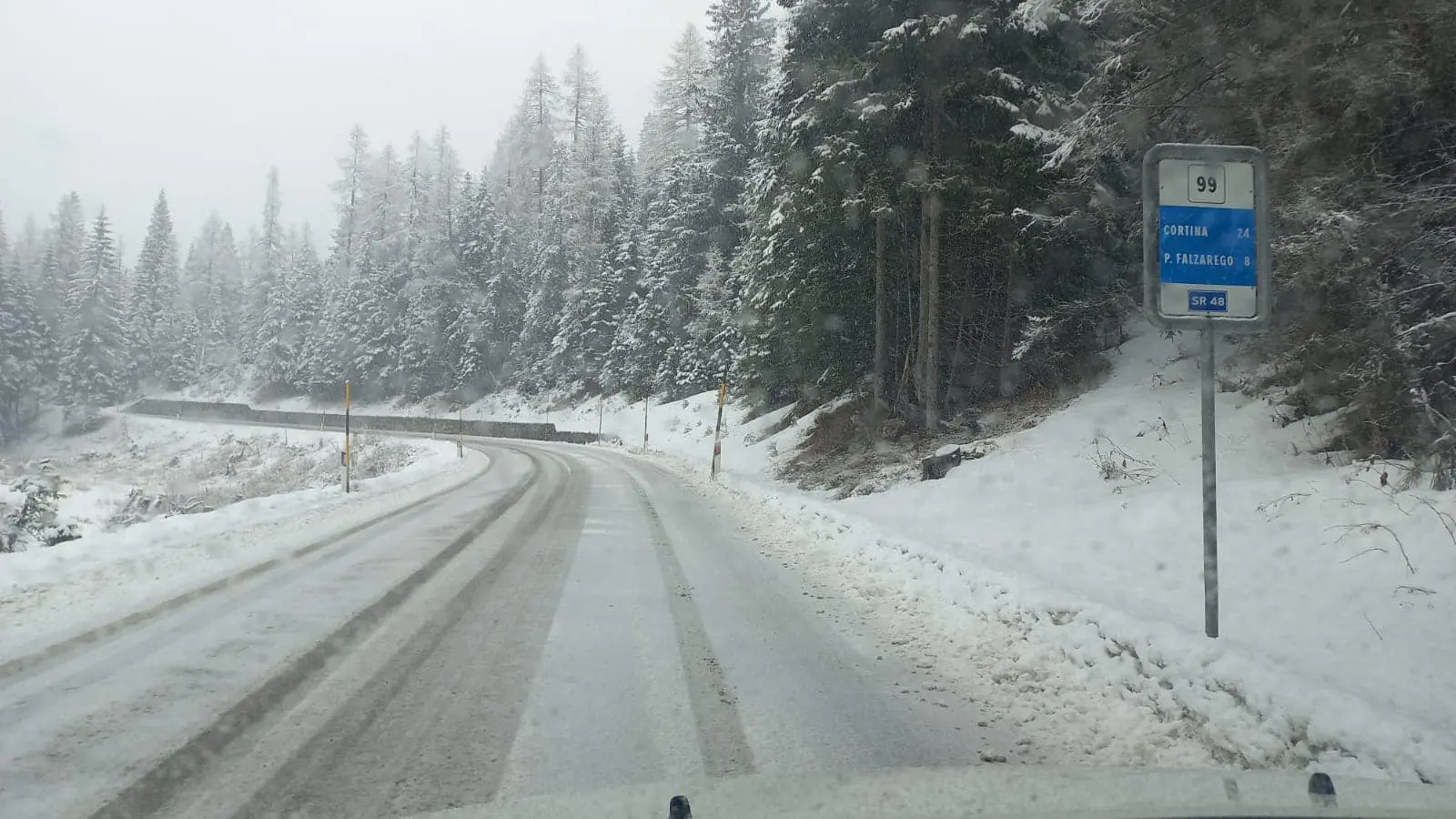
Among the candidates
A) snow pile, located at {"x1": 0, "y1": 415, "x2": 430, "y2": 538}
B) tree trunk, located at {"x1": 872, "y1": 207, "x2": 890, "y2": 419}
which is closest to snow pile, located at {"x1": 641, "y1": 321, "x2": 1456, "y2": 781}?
tree trunk, located at {"x1": 872, "y1": 207, "x2": 890, "y2": 419}

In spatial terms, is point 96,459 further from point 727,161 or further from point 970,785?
point 970,785

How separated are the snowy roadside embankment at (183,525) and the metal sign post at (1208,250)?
7.13 m

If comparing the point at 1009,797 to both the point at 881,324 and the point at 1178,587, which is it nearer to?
the point at 1178,587

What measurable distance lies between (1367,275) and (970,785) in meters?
6.99

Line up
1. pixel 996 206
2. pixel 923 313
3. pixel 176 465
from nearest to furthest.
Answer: pixel 996 206
pixel 923 313
pixel 176 465

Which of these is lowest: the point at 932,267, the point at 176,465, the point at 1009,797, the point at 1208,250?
the point at 176,465

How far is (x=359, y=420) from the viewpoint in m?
59.1

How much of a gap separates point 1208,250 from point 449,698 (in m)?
4.84

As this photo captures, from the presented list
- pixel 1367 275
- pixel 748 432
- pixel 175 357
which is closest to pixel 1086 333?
pixel 1367 275

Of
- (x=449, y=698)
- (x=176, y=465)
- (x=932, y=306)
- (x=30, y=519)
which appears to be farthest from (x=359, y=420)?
(x=449, y=698)

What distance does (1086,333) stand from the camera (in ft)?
54.1

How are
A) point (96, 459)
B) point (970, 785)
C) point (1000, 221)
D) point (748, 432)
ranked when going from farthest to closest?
1. point (96, 459)
2. point (748, 432)
3. point (1000, 221)
4. point (970, 785)

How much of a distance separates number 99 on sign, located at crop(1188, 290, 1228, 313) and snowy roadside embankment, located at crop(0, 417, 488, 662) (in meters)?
7.26

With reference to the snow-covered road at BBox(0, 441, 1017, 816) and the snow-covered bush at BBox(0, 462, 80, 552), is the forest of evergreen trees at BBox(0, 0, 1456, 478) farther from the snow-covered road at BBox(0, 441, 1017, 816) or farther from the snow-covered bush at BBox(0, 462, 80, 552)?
the snow-covered bush at BBox(0, 462, 80, 552)
